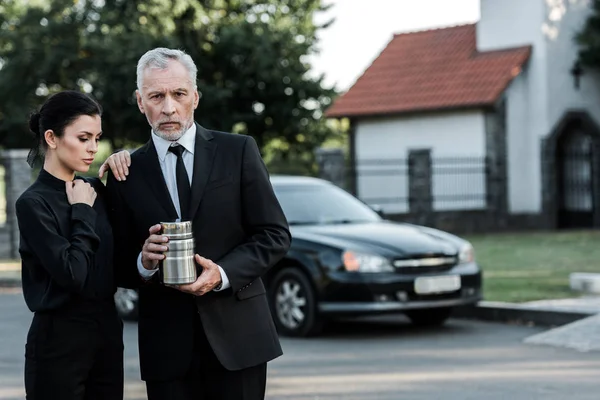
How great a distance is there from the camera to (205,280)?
358 cm

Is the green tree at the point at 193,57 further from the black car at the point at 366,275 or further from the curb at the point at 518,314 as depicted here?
the black car at the point at 366,275

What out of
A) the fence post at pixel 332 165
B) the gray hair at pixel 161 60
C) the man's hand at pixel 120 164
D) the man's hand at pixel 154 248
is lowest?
the man's hand at pixel 154 248

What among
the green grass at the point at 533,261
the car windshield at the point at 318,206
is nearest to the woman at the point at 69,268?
the car windshield at the point at 318,206

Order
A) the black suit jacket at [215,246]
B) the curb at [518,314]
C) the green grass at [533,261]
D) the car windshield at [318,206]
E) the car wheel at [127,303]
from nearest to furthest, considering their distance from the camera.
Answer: the black suit jacket at [215,246]
the curb at [518,314]
the car windshield at [318,206]
the car wheel at [127,303]
the green grass at [533,261]

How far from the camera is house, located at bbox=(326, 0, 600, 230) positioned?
103 ft

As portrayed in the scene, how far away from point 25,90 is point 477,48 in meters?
17.5

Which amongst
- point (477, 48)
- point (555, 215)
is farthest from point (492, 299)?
point (477, 48)

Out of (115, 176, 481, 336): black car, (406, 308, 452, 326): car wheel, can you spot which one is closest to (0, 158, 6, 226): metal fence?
(115, 176, 481, 336): black car

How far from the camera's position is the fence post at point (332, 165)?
88.8 ft

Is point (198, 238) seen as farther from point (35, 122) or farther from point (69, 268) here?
point (35, 122)

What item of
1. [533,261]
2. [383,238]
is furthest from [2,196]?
[383,238]

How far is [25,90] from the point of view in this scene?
42.5 meters

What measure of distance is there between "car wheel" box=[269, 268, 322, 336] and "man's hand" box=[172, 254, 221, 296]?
24.5 ft

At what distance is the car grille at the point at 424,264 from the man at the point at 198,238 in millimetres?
7121
